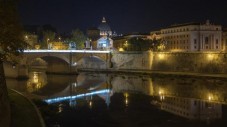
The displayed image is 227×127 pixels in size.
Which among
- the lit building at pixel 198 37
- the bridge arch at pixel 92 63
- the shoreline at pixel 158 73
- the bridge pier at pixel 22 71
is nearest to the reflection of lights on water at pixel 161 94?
the shoreline at pixel 158 73

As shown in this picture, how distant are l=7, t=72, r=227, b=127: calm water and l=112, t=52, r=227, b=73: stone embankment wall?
10213 mm

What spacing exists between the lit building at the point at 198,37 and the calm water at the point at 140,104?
34905 millimetres

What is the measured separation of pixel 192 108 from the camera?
31.7 metres

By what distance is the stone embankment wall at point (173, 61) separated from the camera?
6116 centimetres

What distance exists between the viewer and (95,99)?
122 feet

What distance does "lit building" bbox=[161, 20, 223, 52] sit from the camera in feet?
280

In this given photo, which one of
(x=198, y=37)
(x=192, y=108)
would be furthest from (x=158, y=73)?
(x=192, y=108)

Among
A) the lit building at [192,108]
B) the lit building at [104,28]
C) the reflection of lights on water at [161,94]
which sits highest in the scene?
the lit building at [104,28]

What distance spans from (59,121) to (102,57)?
52.8 m

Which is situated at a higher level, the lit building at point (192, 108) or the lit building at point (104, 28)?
the lit building at point (104, 28)

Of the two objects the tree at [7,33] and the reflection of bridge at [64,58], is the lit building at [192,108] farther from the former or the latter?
the reflection of bridge at [64,58]

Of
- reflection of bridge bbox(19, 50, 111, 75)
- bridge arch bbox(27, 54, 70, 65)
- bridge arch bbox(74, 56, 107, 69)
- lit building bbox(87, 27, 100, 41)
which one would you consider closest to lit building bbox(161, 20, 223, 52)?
reflection of bridge bbox(19, 50, 111, 75)

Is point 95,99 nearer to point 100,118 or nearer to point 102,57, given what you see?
point 100,118

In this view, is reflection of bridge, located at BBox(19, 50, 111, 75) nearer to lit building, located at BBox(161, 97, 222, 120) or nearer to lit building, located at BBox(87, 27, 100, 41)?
lit building, located at BBox(161, 97, 222, 120)
